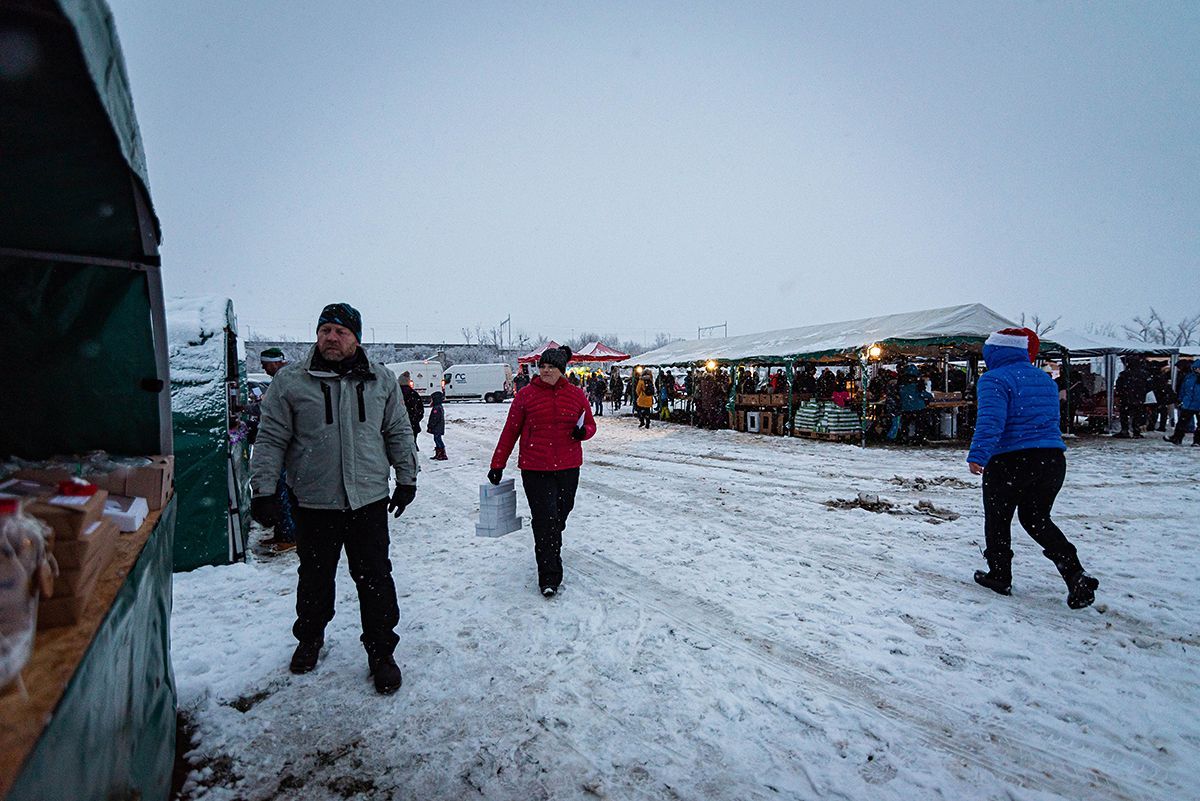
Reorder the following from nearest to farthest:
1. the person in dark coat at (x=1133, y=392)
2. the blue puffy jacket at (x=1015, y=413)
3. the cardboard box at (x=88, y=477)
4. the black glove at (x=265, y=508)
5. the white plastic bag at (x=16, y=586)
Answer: the white plastic bag at (x=16, y=586) → the cardboard box at (x=88, y=477) → the black glove at (x=265, y=508) → the blue puffy jacket at (x=1015, y=413) → the person in dark coat at (x=1133, y=392)

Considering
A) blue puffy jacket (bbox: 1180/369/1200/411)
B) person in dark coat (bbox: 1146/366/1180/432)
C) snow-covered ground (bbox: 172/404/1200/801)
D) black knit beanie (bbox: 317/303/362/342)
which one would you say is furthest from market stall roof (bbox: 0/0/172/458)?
person in dark coat (bbox: 1146/366/1180/432)

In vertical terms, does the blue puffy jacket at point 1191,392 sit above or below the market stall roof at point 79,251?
below

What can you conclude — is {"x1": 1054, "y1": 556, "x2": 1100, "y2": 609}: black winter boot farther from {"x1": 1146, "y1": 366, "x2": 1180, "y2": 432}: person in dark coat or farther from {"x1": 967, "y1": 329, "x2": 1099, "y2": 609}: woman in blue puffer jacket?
{"x1": 1146, "y1": 366, "x2": 1180, "y2": 432}: person in dark coat

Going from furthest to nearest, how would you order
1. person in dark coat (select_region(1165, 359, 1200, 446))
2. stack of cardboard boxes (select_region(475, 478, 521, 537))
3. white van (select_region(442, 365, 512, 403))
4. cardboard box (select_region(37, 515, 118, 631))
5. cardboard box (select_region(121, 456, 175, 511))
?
white van (select_region(442, 365, 512, 403))
person in dark coat (select_region(1165, 359, 1200, 446))
stack of cardboard boxes (select_region(475, 478, 521, 537))
cardboard box (select_region(121, 456, 175, 511))
cardboard box (select_region(37, 515, 118, 631))

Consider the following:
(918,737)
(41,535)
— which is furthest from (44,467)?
(918,737)

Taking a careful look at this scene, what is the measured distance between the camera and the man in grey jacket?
282cm

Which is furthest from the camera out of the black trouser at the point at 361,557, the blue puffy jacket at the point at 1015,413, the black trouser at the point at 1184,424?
the black trouser at the point at 1184,424

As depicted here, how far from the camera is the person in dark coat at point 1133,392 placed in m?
13.4

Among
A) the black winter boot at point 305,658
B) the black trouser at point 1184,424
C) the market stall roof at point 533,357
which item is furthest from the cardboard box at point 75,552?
the black trouser at point 1184,424

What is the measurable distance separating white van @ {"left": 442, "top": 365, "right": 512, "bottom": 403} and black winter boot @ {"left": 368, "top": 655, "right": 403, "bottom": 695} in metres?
32.0

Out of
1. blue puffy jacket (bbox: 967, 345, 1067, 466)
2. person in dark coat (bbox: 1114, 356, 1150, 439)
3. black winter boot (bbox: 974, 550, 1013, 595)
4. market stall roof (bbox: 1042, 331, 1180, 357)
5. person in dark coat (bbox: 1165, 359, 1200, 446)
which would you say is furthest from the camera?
market stall roof (bbox: 1042, 331, 1180, 357)

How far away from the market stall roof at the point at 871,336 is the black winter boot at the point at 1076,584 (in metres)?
8.95

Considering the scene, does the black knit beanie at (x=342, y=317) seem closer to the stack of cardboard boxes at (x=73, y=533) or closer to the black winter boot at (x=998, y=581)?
the stack of cardboard boxes at (x=73, y=533)

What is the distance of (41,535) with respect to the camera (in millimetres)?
1232
